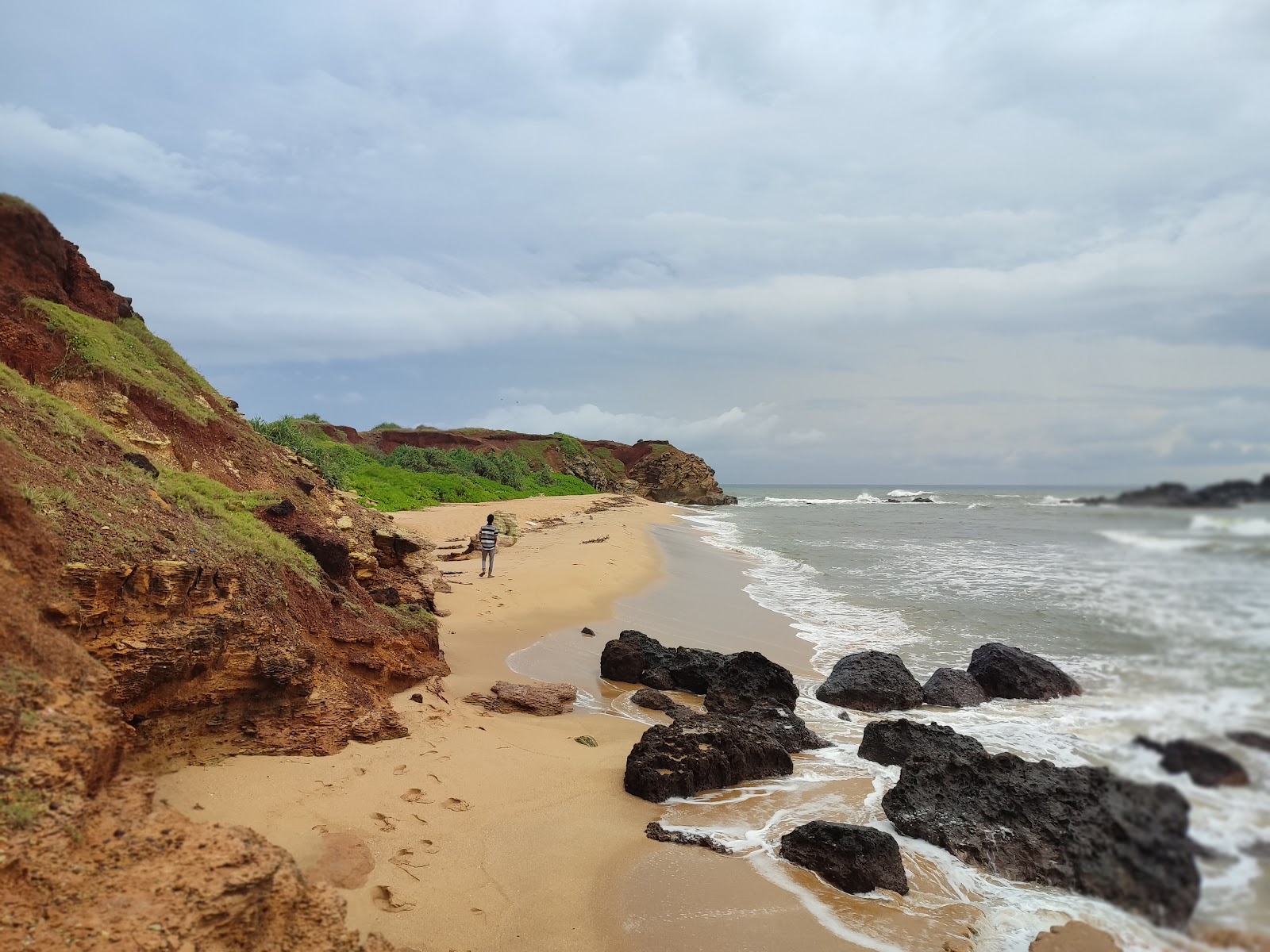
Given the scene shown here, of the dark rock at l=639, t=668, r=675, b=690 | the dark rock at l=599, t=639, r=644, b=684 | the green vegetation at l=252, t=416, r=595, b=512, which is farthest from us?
the green vegetation at l=252, t=416, r=595, b=512

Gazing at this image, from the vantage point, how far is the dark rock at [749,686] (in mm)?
8492

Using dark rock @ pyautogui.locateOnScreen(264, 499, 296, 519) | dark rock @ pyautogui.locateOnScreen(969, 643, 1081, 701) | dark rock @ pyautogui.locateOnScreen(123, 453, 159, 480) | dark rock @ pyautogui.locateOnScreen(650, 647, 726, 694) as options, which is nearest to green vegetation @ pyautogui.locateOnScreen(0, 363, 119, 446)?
dark rock @ pyautogui.locateOnScreen(123, 453, 159, 480)

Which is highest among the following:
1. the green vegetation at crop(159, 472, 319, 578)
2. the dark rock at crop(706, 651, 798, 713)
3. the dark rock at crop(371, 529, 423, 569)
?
the green vegetation at crop(159, 472, 319, 578)

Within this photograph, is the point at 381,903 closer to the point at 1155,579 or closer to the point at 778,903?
the point at 778,903

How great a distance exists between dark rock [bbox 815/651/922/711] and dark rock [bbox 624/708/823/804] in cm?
240

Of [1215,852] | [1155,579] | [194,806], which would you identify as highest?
[1155,579]

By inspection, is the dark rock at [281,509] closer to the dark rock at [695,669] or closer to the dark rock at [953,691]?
the dark rock at [695,669]

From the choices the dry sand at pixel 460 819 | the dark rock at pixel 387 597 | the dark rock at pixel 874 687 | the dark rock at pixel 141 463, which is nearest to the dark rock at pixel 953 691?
the dark rock at pixel 874 687

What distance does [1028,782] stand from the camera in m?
5.13

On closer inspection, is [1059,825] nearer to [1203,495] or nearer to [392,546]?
[1203,495]

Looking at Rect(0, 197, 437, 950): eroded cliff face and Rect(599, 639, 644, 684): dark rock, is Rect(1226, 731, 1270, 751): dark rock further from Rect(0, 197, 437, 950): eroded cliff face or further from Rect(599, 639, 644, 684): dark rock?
Rect(599, 639, 644, 684): dark rock

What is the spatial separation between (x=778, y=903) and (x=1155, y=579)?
10.4 feet

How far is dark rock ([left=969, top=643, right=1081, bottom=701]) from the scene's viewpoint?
8.60 m

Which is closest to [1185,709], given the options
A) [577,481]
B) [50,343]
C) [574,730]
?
[574,730]
